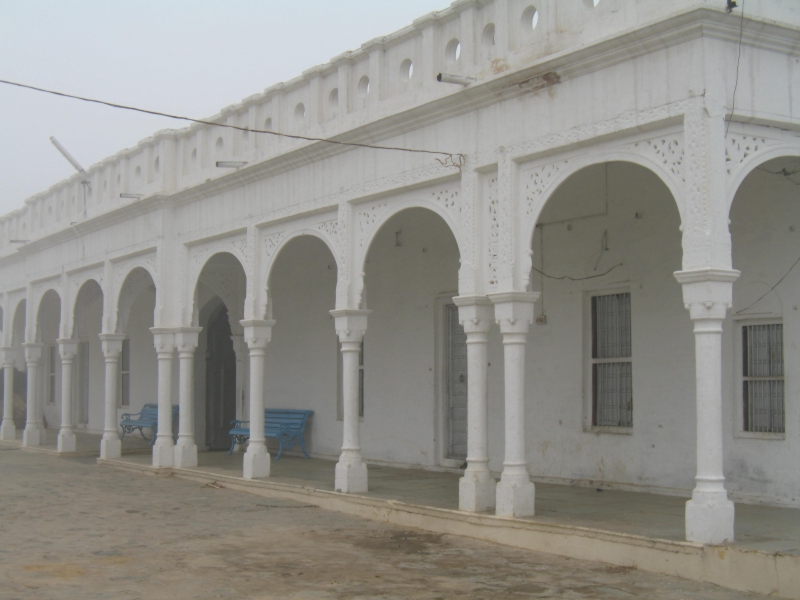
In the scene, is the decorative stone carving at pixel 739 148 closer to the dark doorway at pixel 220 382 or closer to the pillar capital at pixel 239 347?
the pillar capital at pixel 239 347

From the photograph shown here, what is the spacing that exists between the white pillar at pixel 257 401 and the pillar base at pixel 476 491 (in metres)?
4.46

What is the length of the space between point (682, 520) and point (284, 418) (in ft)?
30.7

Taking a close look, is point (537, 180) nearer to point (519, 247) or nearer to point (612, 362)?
point (519, 247)

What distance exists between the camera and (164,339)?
15.7 m

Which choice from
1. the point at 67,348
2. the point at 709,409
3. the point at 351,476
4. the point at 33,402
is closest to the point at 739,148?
the point at 709,409

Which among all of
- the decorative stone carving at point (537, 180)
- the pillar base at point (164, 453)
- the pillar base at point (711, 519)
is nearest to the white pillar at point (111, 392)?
the pillar base at point (164, 453)

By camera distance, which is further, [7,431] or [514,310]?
[7,431]

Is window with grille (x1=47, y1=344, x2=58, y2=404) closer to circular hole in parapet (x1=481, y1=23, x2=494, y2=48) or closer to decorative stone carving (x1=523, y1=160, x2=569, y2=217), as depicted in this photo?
circular hole in parapet (x1=481, y1=23, x2=494, y2=48)

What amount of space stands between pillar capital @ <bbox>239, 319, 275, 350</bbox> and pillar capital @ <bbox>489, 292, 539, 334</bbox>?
487 cm

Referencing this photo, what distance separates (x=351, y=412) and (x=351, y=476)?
0.77 metres

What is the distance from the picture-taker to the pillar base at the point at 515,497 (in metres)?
9.07

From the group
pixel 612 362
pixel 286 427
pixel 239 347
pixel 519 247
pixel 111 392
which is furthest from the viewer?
pixel 239 347

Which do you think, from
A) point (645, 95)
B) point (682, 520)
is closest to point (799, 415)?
point (682, 520)

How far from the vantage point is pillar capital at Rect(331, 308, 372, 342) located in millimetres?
11617
